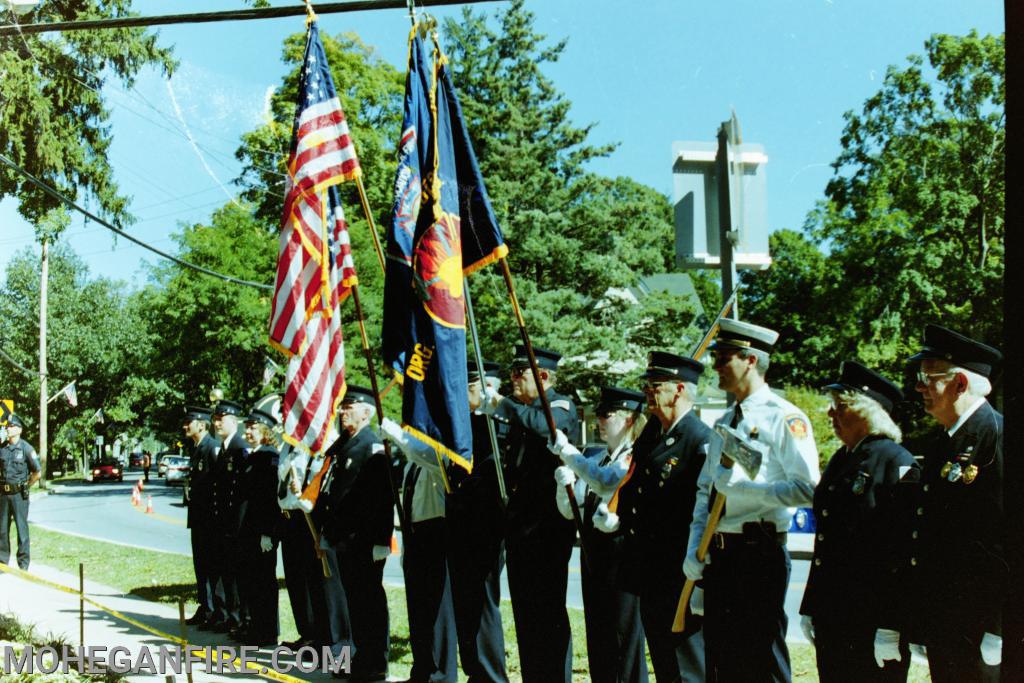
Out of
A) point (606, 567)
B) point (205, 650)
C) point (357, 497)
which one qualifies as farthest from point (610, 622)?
point (205, 650)

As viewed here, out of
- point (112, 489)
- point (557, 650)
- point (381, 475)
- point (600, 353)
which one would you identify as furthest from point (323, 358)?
point (112, 489)

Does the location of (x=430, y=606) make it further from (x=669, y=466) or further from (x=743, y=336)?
(x=743, y=336)

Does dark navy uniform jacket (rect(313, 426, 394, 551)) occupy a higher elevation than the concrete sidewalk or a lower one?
higher

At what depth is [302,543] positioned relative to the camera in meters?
8.23

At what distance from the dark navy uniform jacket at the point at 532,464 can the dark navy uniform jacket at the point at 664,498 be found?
32.8 inches

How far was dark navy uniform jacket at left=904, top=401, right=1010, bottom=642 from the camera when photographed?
391 cm

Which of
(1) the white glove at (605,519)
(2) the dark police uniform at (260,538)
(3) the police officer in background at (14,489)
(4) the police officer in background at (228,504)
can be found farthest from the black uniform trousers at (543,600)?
(3) the police officer in background at (14,489)

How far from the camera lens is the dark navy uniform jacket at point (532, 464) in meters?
5.95

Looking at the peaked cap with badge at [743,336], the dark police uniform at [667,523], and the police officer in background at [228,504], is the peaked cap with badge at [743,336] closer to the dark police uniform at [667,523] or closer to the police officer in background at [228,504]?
the dark police uniform at [667,523]

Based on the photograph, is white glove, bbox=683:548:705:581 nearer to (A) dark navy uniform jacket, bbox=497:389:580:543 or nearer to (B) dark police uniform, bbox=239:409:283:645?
(A) dark navy uniform jacket, bbox=497:389:580:543

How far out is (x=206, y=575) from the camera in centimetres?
969

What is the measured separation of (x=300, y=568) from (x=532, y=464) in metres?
3.14

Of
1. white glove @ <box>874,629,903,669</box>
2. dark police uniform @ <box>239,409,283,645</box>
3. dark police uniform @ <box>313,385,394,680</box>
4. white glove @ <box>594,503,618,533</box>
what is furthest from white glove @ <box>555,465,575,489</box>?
dark police uniform @ <box>239,409,283,645</box>

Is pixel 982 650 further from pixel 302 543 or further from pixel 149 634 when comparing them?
pixel 149 634
